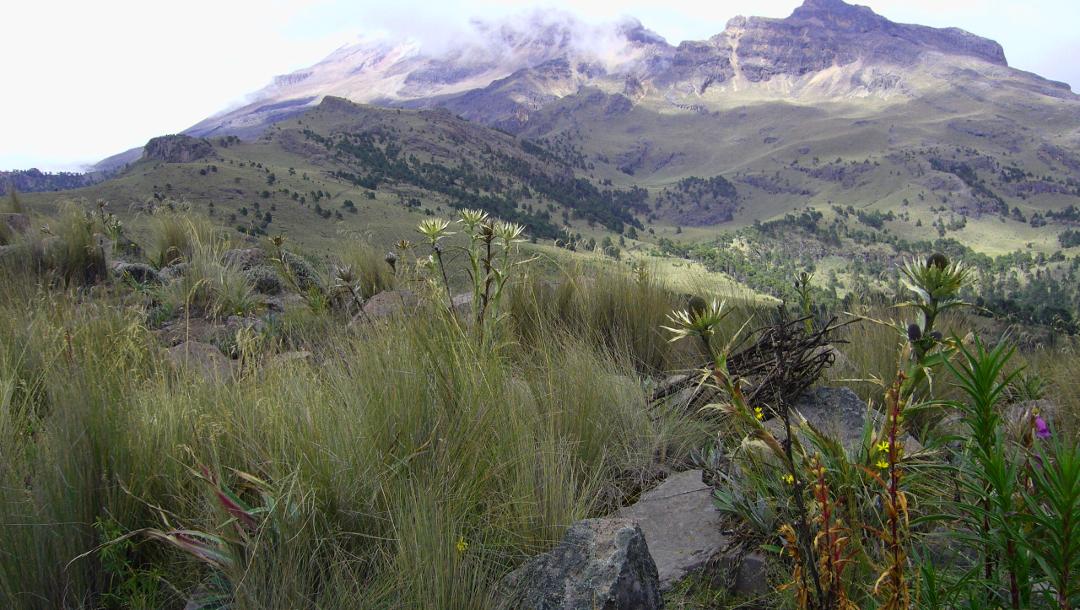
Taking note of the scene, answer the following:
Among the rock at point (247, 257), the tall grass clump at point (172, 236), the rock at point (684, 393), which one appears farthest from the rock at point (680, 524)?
the tall grass clump at point (172, 236)

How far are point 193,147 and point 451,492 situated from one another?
341 ft

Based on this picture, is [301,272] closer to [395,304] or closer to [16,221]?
[395,304]

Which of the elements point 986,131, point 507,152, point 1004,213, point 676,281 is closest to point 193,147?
point 507,152

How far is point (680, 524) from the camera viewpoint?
2471mm

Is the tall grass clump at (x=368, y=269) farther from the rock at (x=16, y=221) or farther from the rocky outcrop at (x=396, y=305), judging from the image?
the rock at (x=16, y=221)

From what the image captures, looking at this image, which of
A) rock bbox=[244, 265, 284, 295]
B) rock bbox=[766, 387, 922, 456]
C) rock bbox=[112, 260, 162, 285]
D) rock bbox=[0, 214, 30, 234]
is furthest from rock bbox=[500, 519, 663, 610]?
rock bbox=[0, 214, 30, 234]

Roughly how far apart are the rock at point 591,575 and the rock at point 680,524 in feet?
1.34

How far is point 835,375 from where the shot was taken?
3955 mm

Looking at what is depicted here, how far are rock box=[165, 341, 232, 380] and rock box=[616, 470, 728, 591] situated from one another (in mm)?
2014

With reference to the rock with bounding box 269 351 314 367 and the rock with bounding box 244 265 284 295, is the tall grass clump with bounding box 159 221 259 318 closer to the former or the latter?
the rock with bounding box 244 265 284 295

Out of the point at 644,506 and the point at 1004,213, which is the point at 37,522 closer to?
the point at 644,506

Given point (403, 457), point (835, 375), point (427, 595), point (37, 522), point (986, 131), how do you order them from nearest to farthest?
point (427, 595), point (37, 522), point (403, 457), point (835, 375), point (986, 131)

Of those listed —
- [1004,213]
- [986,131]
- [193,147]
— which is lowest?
[1004,213]

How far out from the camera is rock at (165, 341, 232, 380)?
306cm
